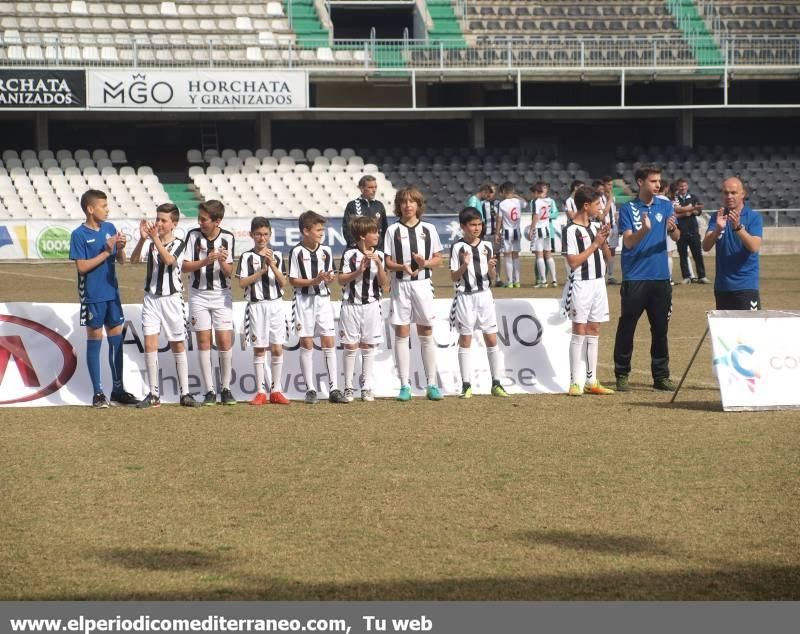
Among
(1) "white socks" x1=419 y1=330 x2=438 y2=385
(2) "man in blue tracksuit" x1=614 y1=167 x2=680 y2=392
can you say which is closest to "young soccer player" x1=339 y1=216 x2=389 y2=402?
(1) "white socks" x1=419 y1=330 x2=438 y2=385

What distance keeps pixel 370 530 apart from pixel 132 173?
3268cm

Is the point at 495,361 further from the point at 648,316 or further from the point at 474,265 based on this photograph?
the point at 648,316

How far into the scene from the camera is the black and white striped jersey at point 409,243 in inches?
484

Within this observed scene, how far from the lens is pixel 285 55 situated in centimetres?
4159

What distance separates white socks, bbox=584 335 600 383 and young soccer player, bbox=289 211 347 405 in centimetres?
234

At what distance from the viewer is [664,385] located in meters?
13.0

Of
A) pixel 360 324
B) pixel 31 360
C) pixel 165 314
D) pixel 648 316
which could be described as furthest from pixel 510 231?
pixel 31 360

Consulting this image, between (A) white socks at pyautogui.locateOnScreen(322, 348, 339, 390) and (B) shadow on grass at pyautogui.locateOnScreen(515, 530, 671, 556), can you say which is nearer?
(B) shadow on grass at pyautogui.locateOnScreen(515, 530, 671, 556)

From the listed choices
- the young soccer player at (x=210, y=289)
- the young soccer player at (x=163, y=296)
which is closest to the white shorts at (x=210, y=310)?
the young soccer player at (x=210, y=289)

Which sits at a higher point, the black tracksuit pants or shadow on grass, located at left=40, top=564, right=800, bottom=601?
the black tracksuit pants

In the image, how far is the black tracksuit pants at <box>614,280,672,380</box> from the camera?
12.8m

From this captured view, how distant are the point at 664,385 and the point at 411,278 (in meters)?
2.73

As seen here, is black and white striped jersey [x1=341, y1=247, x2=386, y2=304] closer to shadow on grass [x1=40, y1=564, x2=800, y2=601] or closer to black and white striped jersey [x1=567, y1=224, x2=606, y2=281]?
black and white striped jersey [x1=567, y1=224, x2=606, y2=281]
